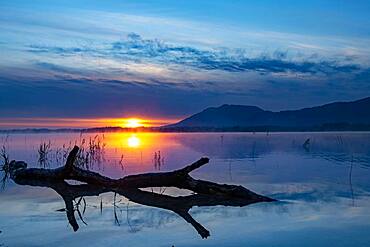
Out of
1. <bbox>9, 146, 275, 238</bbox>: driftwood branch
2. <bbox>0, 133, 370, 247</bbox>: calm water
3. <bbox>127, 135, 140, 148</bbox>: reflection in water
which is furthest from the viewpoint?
<bbox>127, 135, 140, 148</bbox>: reflection in water

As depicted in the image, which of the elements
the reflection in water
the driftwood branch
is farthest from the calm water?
the reflection in water

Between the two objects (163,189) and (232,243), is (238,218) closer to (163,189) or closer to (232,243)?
(232,243)

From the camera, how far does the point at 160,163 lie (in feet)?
82.9

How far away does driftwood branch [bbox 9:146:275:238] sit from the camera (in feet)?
40.9

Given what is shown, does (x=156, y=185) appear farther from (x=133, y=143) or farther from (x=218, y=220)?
(x=133, y=143)

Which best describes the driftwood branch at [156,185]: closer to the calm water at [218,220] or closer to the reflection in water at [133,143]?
the calm water at [218,220]

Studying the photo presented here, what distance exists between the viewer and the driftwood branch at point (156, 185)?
40.9 feet

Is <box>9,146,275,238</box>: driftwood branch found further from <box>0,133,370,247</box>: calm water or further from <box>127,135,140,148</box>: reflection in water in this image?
<box>127,135,140,148</box>: reflection in water

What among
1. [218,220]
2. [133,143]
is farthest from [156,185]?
[133,143]

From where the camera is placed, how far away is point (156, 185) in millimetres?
14266

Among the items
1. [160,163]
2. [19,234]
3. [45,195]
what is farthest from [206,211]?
[160,163]

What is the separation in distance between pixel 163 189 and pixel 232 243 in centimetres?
711

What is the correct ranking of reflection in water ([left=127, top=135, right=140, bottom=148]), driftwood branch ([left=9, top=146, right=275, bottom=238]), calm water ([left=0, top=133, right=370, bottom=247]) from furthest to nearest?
reflection in water ([left=127, top=135, right=140, bottom=148]) < driftwood branch ([left=9, top=146, right=275, bottom=238]) < calm water ([left=0, top=133, right=370, bottom=247])

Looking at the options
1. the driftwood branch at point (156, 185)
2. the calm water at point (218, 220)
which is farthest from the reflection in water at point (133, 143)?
the calm water at point (218, 220)
